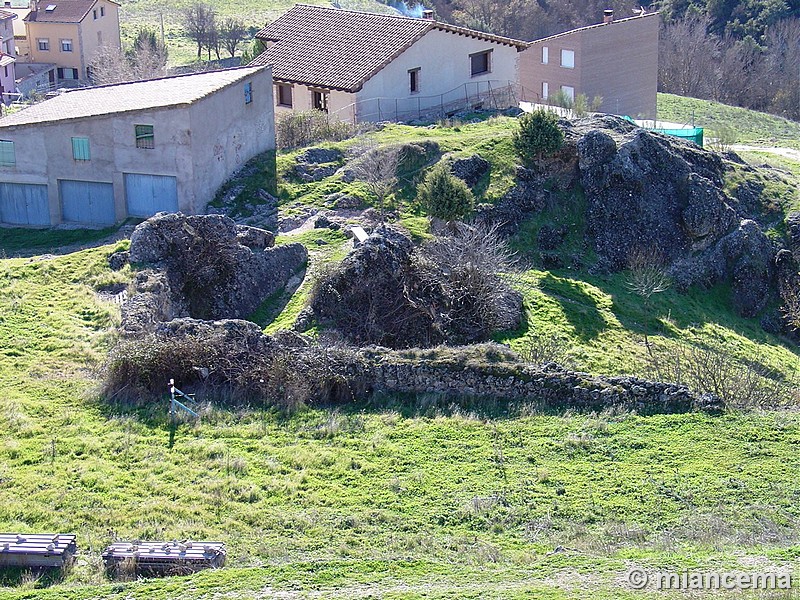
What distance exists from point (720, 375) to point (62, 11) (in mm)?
61767

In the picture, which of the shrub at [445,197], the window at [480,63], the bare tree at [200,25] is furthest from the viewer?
the bare tree at [200,25]

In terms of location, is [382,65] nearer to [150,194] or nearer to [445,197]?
[445,197]

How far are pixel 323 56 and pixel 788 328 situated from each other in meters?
22.9

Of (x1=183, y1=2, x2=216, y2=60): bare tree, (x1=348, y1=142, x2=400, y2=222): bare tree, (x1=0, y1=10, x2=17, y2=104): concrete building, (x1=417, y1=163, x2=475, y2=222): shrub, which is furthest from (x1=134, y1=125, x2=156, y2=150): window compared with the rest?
(x1=183, y1=2, x2=216, y2=60): bare tree

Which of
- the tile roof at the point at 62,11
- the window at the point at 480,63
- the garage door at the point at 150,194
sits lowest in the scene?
the garage door at the point at 150,194

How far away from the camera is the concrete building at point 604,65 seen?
214ft

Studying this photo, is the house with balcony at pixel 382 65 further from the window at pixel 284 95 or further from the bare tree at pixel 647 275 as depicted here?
the bare tree at pixel 647 275

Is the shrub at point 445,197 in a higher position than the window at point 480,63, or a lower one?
lower

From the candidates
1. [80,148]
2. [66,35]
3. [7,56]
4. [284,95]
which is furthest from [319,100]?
[66,35]

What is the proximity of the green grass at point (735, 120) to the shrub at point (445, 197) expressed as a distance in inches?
1260

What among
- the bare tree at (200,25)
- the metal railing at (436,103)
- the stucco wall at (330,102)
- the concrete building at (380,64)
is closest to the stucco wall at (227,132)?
the stucco wall at (330,102)

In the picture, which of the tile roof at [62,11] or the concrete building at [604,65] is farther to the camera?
the tile roof at [62,11]

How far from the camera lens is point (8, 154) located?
3569 cm

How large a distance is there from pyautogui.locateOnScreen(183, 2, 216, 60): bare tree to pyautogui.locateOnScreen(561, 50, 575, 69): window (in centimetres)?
2669
